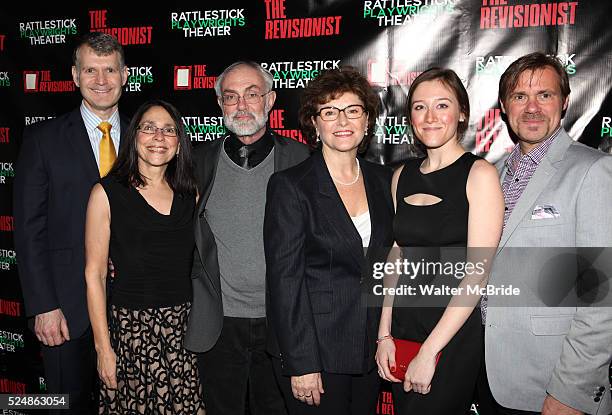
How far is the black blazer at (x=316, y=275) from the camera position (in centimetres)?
200

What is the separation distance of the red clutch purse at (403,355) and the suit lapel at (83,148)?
5.98ft

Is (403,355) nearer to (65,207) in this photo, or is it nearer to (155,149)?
(155,149)

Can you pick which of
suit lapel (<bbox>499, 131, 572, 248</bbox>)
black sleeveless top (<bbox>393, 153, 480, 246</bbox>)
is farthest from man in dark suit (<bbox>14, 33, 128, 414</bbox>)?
suit lapel (<bbox>499, 131, 572, 248</bbox>)

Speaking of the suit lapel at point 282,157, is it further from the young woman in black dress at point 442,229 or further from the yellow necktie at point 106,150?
the yellow necktie at point 106,150

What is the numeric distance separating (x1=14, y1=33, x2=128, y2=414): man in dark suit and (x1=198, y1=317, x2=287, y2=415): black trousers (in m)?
0.79

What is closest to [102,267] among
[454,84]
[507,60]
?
[454,84]

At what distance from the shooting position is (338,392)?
6.81 ft

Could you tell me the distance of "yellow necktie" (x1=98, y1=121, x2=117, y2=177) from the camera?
8.88 feet

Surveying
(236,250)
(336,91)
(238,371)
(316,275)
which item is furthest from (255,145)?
(238,371)

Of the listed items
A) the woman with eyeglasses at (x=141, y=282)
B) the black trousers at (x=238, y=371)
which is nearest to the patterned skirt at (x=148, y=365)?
the woman with eyeglasses at (x=141, y=282)

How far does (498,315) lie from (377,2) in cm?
219

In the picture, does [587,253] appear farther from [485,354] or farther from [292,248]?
[292,248]

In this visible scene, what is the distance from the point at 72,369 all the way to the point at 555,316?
8.37 feet

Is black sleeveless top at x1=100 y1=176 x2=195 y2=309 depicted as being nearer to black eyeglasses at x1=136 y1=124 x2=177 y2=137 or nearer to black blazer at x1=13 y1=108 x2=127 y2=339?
black eyeglasses at x1=136 y1=124 x2=177 y2=137
